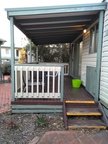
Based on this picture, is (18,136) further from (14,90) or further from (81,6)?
(81,6)

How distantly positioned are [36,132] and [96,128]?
52.9 inches

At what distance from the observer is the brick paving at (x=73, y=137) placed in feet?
11.8

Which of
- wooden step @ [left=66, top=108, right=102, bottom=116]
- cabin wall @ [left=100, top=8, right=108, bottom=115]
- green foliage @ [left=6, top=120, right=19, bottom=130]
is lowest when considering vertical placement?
green foliage @ [left=6, top=120, right=19, bottom=130]

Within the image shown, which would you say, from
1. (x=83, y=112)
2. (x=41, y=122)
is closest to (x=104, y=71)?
(x=83, y=112)

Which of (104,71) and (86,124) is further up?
(104,71)

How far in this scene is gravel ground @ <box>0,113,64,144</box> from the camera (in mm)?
3739

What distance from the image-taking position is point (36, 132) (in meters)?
4.00

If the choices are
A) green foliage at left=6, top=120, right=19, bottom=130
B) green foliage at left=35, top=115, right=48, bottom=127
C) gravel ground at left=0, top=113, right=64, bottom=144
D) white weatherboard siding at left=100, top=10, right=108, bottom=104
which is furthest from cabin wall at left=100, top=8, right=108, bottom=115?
green foliage at left=6, top=120, right=19, bottom=130

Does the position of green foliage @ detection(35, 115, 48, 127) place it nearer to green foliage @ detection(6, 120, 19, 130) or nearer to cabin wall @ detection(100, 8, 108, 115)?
green foliage @ detection(6, 120, 19, 130)

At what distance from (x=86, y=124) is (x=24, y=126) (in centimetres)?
144

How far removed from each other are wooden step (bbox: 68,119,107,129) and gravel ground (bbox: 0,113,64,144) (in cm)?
24

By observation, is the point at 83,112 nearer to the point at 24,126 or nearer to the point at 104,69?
the point at 104,69

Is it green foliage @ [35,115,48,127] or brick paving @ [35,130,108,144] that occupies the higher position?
green foliage @ [35,115,48,127]

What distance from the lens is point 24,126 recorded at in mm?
4293
